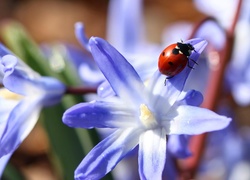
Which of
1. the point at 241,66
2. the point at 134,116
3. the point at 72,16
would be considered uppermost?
the point at 134,116

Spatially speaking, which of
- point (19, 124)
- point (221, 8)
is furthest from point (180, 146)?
point (221, 8)

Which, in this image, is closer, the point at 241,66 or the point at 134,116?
the point at 134,116

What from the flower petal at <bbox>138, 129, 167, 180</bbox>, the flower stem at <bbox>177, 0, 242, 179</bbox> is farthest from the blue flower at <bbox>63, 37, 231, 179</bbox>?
the flower stem at <bbox>177, 0, 242, 179</bbox>

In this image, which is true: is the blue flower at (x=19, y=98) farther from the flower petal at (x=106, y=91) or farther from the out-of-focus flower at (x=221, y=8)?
the out-of-focus flower at (x=221, y=8)

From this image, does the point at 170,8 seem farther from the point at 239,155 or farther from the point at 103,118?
the point at 103,118

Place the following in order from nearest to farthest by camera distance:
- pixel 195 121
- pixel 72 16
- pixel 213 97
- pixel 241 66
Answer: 1. pixel 195 121
2. pixel 213 97
3. pixel 241 66
4. pixel 72 16

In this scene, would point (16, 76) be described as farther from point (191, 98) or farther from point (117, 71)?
point (191, 98)

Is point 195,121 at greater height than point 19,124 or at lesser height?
greater
